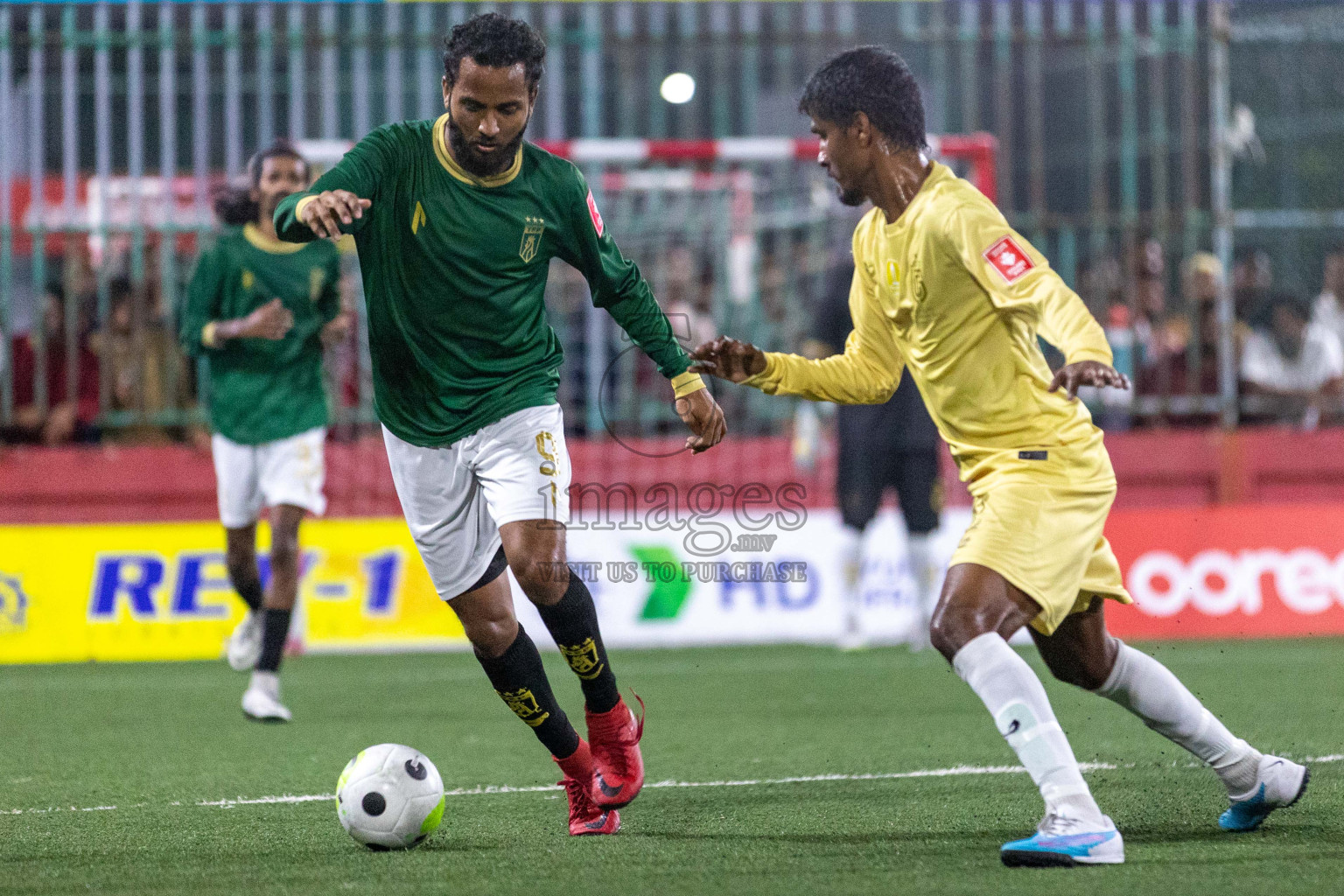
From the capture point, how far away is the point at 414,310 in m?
4.75

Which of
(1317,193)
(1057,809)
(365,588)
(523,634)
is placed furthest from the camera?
(1317,193)

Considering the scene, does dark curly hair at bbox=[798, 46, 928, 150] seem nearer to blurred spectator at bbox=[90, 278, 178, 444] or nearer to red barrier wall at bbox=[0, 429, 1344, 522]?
red barrier wall at bbox=[0, 429, 1344, 522]

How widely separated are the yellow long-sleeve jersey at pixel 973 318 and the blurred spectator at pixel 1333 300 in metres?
8.10

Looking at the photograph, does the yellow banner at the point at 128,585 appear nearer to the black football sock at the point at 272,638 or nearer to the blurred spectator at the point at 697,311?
the blurred spectator at the point at 697,311

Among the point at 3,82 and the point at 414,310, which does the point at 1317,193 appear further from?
Result: the point at 414,310

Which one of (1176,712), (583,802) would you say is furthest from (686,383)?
(1176,712)

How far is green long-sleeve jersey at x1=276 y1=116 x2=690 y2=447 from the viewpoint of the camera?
4.71m

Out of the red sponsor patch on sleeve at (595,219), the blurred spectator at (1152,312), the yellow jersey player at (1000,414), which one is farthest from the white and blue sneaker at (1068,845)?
the blurred spectator at (1152,312)

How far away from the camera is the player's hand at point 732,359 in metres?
4.62

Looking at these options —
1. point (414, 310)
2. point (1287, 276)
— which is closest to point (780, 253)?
point (1287, 276)

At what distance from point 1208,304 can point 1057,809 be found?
8.17m

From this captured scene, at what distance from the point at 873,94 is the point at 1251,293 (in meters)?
8.25

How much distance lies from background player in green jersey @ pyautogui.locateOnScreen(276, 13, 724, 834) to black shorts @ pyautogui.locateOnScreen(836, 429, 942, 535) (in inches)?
196

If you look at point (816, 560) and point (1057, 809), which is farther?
point (816, 560)
